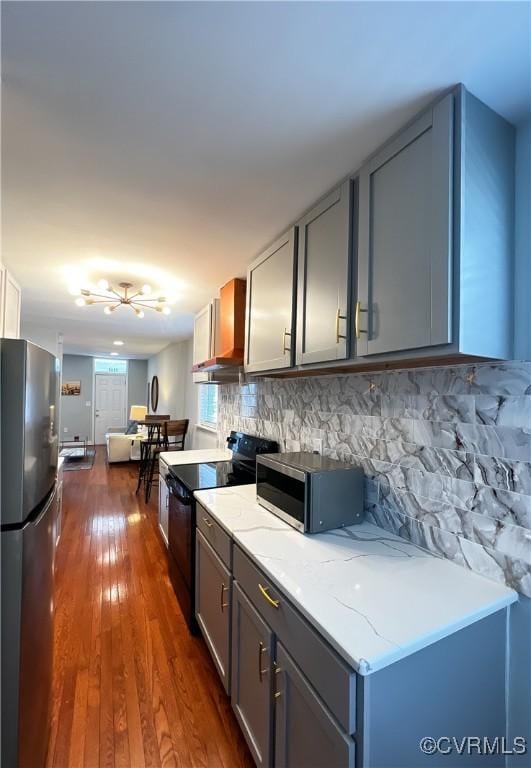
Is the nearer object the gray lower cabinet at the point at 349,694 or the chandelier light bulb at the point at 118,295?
the gray lower cabinet at the point at 349,694

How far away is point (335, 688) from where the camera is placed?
819mm

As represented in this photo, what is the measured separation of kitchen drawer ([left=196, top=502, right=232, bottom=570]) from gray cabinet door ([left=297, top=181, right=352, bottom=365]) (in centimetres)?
89

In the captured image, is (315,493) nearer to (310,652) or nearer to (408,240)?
(310,652)

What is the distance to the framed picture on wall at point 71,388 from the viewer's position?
8852mm

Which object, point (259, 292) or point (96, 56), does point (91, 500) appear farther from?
point (96, 56)

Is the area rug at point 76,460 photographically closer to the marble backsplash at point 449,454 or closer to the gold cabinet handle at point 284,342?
the gold cabinet handle at point 284,342

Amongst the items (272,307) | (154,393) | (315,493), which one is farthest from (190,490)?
(154,393)

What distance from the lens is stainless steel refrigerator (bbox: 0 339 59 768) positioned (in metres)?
1.03

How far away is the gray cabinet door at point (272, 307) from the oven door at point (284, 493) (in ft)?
1.78

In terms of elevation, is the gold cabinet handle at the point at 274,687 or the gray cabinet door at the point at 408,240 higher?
the gray cabinet door at the point at 408,240

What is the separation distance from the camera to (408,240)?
1.05m

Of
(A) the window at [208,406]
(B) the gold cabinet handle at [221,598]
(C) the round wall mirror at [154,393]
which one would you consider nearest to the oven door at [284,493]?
(B) the gold cabinet handle at [221,598]

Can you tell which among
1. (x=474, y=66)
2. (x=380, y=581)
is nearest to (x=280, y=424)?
(x=380, y=581)

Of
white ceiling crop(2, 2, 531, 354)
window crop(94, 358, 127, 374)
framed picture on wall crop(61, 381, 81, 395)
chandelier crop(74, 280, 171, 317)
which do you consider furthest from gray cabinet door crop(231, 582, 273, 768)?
window crop(94, 358, 127, 374)
